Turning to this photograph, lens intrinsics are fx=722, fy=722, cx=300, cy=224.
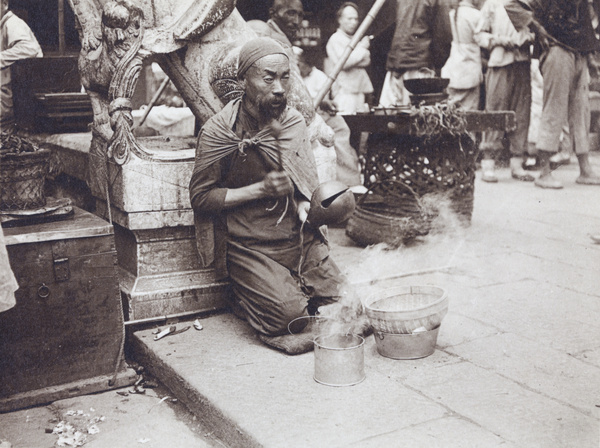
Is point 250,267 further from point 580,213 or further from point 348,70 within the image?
point 348,70

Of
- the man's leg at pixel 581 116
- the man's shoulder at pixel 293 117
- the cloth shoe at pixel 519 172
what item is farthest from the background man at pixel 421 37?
the man's shoulder at pixel 293 117

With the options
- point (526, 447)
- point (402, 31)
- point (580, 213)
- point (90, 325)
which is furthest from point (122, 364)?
point (402, 31)

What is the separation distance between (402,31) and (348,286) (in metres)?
5.19

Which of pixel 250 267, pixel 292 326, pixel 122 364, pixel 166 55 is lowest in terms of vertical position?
pixel 122 364

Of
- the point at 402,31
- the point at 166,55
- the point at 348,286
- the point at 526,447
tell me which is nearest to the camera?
the point at 526,447

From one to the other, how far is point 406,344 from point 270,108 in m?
1.50

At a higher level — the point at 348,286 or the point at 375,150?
the point at 375,150

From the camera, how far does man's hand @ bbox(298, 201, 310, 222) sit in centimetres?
423

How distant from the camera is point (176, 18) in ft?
15.6

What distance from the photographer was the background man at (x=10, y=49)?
8.08m

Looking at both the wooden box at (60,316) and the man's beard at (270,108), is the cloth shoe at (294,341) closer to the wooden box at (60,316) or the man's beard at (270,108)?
the wooden box at (60,316)

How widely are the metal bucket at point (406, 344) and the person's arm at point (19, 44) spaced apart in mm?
5989

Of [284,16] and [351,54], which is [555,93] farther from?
[284,16]

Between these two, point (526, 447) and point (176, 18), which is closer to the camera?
point (526, 447)
